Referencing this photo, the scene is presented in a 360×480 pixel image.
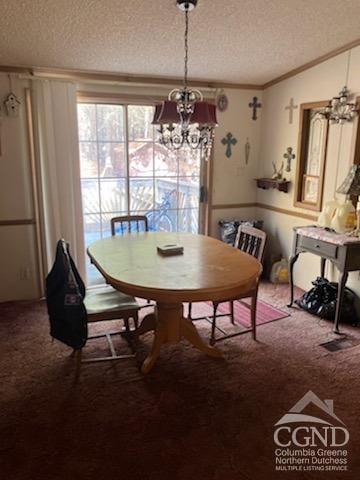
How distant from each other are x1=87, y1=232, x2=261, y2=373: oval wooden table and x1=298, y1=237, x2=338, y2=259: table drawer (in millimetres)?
881

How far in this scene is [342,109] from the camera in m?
3.43

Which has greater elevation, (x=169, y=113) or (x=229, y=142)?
(x=169, y=113)

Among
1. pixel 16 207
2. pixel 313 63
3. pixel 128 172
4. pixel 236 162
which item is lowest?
pixel 16 207

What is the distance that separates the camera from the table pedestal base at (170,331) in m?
2.71

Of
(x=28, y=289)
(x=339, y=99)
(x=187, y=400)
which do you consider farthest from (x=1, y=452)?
(x=339, y=99)

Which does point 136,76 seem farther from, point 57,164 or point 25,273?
point 25,273

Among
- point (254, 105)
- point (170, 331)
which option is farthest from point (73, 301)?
point (254, 105)

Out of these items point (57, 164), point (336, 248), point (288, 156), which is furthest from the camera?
point (288, 156)

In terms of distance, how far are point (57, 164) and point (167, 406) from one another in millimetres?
2494

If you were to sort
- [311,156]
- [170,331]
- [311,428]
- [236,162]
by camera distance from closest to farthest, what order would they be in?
[311,428] → [170,331] → [311,156] → [236,162]

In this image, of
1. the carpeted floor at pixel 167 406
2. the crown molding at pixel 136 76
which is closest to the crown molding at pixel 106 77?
A: the crown molding at pixel 136 76

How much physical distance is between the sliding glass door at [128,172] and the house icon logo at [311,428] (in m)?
2.61

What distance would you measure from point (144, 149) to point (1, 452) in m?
3.10

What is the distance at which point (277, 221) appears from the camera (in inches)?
181
